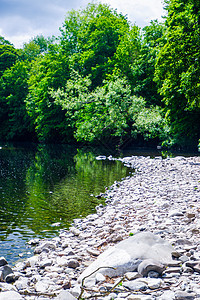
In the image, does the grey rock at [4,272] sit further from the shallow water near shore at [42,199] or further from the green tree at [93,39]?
the green tree at [93,39]

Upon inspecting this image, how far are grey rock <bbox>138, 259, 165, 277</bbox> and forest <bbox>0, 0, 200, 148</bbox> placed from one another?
48.5 feet

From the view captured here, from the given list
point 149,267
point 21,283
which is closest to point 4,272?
point 21,283

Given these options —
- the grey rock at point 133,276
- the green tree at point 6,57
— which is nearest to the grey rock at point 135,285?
the grey rock at point 133,276

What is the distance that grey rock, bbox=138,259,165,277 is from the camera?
167 inches

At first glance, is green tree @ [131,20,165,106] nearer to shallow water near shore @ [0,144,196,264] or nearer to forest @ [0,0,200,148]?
forest @ [0,0,200,148]

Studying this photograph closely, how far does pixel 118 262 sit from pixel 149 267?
53 cm

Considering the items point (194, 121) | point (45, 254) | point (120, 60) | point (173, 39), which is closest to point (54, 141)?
point (120, 60)

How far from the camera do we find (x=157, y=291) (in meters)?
3.85

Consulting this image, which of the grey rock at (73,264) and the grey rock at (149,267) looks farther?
the grey rock at (73,264)

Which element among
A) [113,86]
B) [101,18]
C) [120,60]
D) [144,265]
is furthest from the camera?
[101,18]

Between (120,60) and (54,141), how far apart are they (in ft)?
60.3

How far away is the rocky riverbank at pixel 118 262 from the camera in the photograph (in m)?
3.97

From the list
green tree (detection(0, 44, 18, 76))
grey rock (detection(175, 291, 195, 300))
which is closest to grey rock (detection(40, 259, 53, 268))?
grey rock (detection(175, 291, 195, 300))

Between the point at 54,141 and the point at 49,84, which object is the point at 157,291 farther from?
the point at 54,141
